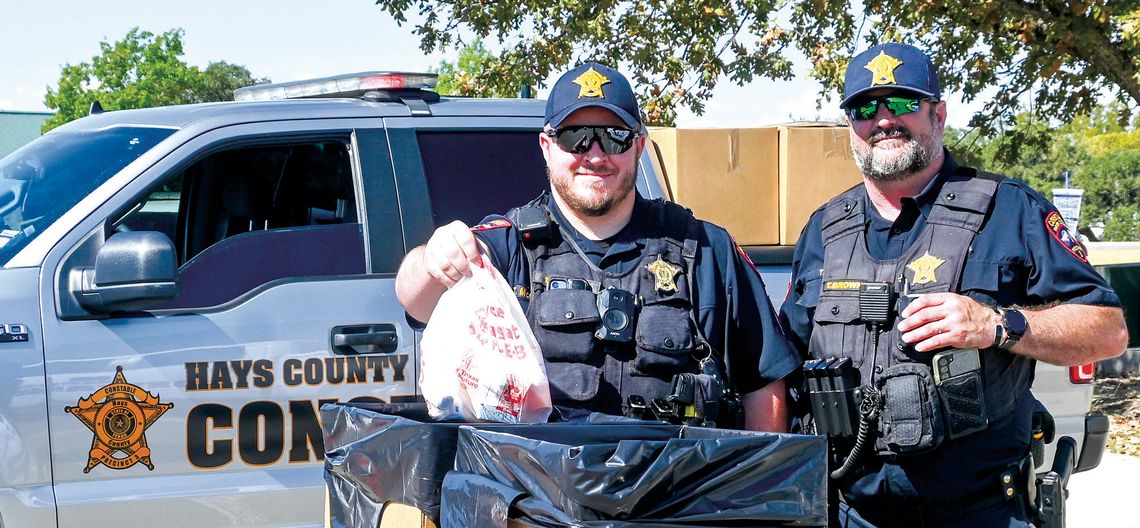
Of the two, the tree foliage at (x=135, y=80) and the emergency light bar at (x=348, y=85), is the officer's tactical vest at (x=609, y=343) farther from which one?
the tree foliage at (x=135, y=80)

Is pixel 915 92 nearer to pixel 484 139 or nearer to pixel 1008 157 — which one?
pixel 484 139

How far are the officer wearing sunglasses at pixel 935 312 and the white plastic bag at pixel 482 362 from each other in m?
0.82

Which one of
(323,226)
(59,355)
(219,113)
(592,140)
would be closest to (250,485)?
(59,355)

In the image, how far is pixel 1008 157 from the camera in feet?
29.5

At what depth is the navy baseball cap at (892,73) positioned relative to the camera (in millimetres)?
2648

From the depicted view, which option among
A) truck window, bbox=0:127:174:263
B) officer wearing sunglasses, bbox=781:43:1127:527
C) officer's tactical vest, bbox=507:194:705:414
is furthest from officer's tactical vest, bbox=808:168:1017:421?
truck window, bbox=0:127:174:263

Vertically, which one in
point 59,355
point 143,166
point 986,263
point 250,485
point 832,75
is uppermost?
point 832,75

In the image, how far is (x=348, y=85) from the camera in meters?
4.01

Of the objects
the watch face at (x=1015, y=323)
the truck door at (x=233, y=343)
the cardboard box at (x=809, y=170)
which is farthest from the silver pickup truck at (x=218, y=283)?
the watch face at (x=1015, y=323)

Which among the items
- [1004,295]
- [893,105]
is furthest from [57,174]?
[1004,295]

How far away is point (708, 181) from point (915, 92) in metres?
1.77

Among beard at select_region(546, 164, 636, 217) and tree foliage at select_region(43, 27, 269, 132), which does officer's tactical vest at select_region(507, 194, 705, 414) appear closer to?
beard at select_region(546, 164, 636, 217)

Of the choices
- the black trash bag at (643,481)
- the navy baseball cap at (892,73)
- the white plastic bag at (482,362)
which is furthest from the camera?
the navy baseball cap at (892,73)

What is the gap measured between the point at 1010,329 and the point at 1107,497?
442cm
